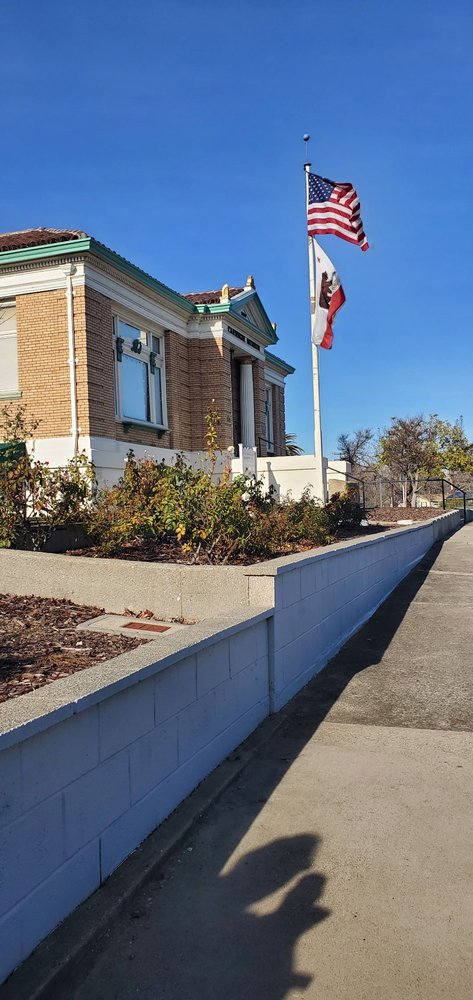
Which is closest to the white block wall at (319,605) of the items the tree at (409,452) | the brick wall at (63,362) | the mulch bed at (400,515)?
the brick wall at (63,362)

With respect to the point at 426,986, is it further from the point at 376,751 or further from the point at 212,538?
the point at 212,538

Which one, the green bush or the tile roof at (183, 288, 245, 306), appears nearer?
the green bush

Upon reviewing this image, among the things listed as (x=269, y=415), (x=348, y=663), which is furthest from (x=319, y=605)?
(x=269, y=415)

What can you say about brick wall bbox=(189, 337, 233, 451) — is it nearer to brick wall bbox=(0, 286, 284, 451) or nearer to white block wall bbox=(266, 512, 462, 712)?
brick wall bbox=(0, 286, 284, 451)

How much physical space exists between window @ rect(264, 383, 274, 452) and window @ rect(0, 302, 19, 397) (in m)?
11.9

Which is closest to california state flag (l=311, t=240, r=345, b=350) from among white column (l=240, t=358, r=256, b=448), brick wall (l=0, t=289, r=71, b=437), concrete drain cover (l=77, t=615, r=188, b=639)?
brick wall (l=0, t=289, r=71, b=437)

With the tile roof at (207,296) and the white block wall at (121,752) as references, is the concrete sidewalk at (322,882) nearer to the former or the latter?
the white block wall at (121,752)

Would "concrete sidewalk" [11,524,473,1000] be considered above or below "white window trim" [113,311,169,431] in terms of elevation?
below

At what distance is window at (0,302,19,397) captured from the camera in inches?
620

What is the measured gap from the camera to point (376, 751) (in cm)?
443

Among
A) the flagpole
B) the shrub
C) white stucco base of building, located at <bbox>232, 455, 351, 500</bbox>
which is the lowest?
the shrub

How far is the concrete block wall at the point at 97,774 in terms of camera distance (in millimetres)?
2371

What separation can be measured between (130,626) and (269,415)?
22.1m

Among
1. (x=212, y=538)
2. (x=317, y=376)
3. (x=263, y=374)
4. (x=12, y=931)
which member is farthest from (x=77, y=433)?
(x=12, y=931)
